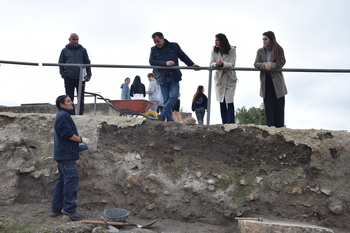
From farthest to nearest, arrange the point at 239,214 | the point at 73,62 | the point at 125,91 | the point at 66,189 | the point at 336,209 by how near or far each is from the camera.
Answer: the point at 125,91 < the point at 73,62 < the point at 239,214 < the point at 336,209 < the point at 66,189

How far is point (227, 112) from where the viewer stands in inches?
265

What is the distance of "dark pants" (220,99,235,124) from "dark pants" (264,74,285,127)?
1.91ft

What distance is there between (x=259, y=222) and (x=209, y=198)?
952mm

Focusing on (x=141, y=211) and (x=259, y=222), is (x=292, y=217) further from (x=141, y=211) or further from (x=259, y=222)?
(x=141, y=211)

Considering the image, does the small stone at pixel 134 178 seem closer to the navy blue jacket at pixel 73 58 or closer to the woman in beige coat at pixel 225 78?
the woman in beige coat at pixel 225 78

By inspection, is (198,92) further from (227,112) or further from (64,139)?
(64,139)

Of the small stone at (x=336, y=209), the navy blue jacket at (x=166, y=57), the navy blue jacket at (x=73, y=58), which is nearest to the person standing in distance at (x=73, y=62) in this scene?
the navy blue jacket at (x=73, y=58)

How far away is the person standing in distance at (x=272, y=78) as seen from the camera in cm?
640

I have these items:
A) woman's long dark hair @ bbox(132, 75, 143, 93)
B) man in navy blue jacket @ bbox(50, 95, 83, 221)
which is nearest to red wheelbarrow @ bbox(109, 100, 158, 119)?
woman's long dark hair @ bbox(132, 75, 143, 93)

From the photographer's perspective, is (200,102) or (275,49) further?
(200,102)

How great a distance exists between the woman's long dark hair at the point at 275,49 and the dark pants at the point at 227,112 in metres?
1.05

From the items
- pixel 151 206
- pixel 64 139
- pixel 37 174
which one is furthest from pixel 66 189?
pixel 151 206

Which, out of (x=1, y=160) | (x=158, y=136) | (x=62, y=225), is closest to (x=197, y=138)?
(x=158, y=136)

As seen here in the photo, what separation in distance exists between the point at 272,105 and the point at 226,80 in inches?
35.2
